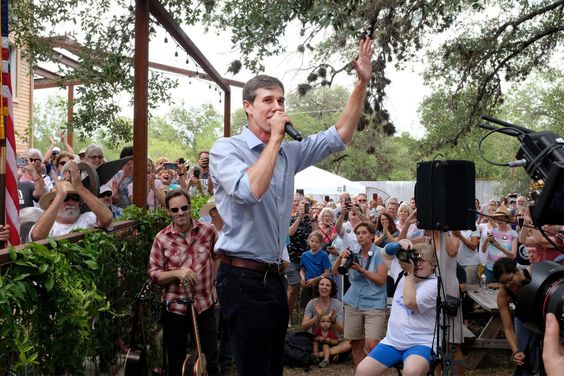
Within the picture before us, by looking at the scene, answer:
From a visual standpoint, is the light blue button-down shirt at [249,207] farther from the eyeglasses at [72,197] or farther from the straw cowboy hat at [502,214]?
the straw cowboy hat at [502,214]

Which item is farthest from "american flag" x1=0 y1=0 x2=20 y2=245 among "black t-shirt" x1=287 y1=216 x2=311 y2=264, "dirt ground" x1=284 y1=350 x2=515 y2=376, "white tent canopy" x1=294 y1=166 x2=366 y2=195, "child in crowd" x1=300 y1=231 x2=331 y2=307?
"white tent canopy" x1=294 y1=166 x2=366 y2=195

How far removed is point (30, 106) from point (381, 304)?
14.7 metres

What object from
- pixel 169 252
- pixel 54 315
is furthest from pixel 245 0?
pixel 54 315

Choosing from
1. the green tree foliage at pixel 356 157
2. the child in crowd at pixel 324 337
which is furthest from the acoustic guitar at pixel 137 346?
the green tree foliage at pixel 356 157

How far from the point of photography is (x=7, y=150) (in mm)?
4215

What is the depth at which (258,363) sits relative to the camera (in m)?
3.07

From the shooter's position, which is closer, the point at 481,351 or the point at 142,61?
the point at 142,61

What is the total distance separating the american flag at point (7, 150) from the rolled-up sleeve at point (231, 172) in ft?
5.43

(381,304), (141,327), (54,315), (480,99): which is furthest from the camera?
(480,99)

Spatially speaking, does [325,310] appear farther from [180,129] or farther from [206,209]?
[180,129]

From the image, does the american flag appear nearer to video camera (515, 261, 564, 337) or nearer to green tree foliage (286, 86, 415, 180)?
video camera (515, 261, 564, 337)

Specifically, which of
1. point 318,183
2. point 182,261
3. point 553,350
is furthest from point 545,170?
point 318,183

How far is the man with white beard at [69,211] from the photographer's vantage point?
15.3 ft

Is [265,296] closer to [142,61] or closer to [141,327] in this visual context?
[141,327]
